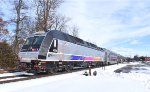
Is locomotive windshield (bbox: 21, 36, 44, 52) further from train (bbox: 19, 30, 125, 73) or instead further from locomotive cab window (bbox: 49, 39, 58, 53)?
locomotive cab window (bbox: 49, 39, 58, 53)

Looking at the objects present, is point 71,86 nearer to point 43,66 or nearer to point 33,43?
point 43,66

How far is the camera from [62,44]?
26312 millimetres

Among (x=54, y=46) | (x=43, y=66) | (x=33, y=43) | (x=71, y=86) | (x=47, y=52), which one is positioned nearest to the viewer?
(x=71, y=86)

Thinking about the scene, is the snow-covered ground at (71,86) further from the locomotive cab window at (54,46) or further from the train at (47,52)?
the locomotive cab window at (54,46)

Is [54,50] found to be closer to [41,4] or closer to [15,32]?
[15,32]

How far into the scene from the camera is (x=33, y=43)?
23.7m

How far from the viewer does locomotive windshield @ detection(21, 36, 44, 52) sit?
23.1 m

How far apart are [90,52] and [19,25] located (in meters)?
11.6

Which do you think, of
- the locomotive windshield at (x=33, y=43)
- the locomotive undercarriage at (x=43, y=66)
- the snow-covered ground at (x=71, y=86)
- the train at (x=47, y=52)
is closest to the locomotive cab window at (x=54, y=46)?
the train at (x=47, y=52)

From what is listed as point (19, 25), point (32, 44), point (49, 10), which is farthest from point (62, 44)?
point (49, 10)

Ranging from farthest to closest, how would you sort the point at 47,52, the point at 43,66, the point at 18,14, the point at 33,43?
the point at 18,14 → the point at 33,43 → the point at 47,52 → the point at 43,66

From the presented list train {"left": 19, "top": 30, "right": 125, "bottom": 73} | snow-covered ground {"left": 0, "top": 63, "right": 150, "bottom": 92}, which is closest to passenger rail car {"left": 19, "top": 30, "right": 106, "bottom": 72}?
train {"left": 19, "top": 30, "right": 125, "bottom": 73}

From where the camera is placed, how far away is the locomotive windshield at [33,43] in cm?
2306

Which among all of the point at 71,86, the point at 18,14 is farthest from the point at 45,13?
the point at 71,86
